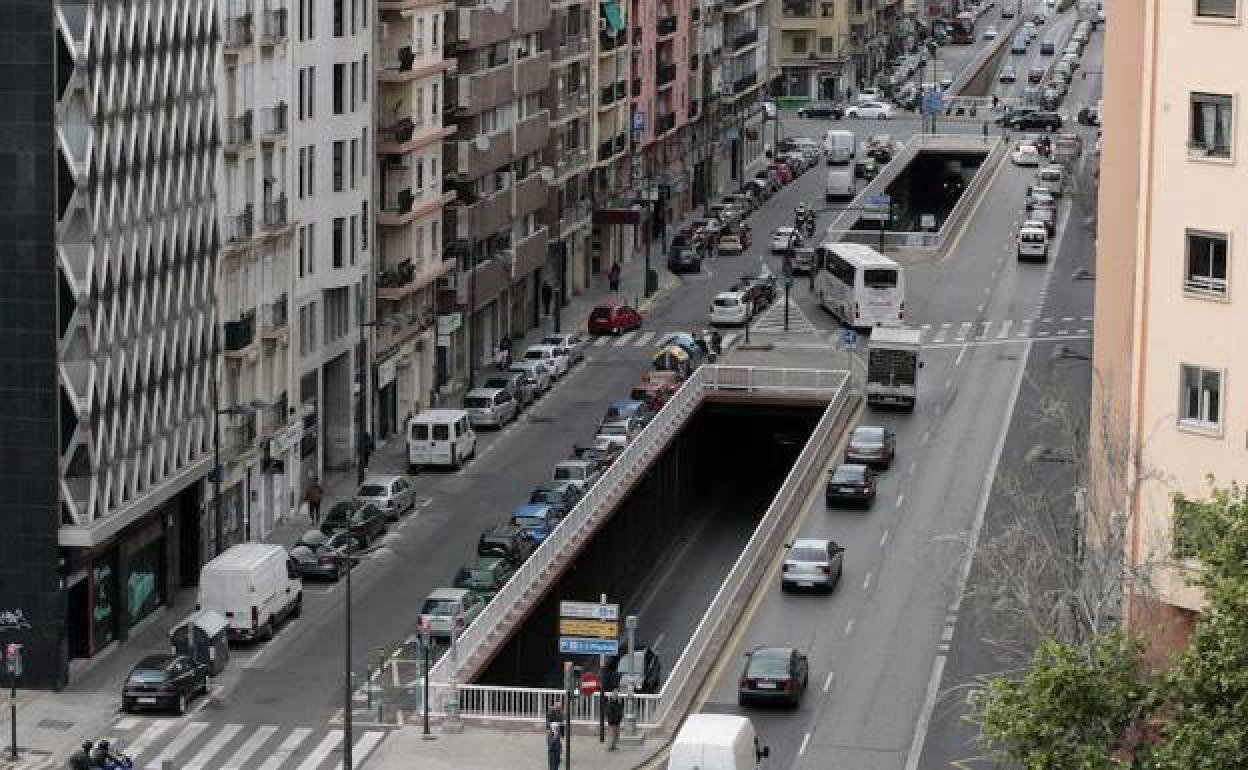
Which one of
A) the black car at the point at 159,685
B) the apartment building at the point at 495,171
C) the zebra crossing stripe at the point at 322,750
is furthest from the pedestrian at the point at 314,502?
the zebra crossing stripe at the point at 322,750

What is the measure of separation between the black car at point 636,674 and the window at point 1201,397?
19780 millimetres

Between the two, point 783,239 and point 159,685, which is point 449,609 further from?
point 783,239

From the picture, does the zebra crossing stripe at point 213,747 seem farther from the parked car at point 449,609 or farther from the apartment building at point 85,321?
the parked car at point 449,609

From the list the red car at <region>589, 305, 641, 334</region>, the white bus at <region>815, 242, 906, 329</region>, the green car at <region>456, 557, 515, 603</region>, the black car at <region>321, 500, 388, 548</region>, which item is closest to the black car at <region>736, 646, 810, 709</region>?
the green car at <region>456, 557, 515, 603</region>

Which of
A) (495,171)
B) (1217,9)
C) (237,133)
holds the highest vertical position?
(1217,9)

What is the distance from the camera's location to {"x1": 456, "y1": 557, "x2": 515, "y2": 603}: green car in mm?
101188

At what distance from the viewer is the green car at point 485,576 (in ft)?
332

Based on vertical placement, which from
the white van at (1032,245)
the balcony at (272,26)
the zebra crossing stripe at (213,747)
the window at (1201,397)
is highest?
the balcony at (272,26)

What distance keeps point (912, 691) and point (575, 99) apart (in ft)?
257

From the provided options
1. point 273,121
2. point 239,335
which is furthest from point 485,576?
point 273,121

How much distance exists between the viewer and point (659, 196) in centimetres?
18662

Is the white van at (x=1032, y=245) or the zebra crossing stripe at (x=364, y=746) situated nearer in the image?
the zebra crossing stripe at (x=364, y=746)

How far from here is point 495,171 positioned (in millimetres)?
146375

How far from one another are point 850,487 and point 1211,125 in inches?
1741
